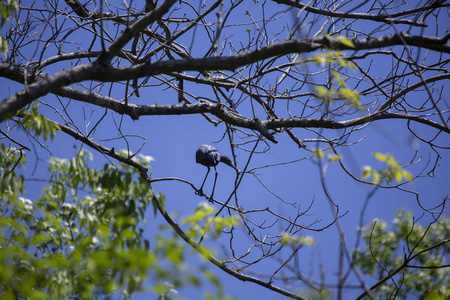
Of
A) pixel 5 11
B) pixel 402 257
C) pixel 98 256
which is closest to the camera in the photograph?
pixel 98 256

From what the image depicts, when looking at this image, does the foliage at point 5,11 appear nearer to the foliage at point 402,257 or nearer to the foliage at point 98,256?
the foliage at point 98,256

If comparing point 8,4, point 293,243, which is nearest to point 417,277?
point 293,243

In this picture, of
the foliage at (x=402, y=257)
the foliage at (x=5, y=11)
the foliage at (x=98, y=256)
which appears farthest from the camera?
the foliage at (x=402, y=257)

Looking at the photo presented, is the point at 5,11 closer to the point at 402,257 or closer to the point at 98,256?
the point at 98,256

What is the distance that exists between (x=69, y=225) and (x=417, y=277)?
18.4ft

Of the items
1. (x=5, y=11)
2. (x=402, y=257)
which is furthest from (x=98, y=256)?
(x=402, y=257)

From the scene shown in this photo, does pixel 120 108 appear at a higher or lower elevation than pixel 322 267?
higher

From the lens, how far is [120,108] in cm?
342

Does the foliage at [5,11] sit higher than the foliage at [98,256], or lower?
higher

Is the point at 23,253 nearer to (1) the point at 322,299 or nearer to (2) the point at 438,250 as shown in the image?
(1) the point at 322,299

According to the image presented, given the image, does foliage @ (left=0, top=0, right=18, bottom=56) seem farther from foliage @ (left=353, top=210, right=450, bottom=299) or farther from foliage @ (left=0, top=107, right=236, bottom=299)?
foliage @ (left=353, top=210, right=450, bottom=299)

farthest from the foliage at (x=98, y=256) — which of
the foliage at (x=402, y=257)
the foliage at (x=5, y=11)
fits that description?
the foliage at (x=402, y=257)

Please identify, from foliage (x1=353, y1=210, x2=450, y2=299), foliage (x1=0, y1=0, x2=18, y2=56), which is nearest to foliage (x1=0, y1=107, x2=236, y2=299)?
foliage (x1=0, y1=0, x2=18, y2=56)

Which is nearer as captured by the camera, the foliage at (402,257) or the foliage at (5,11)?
the foliage at (5,11)
